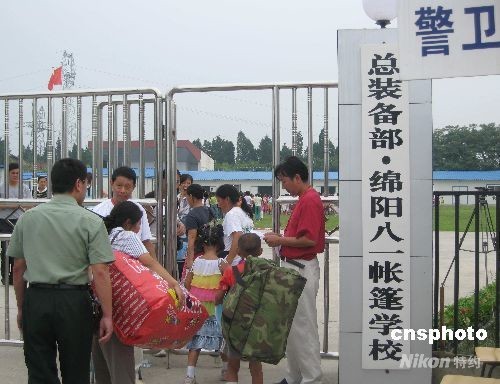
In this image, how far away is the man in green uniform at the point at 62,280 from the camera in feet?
13.0

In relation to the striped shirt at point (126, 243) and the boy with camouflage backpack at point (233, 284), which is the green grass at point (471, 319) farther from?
the striped shirt at point (126, 243)

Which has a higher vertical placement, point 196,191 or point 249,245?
point 196,191

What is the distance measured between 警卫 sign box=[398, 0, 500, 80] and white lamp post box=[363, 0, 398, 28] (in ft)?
3.69

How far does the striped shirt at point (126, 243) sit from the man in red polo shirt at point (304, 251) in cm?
106

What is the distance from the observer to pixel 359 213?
16.0ft

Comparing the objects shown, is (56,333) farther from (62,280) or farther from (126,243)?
(126,243)

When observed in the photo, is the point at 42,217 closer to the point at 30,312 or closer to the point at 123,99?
the point at 30,312

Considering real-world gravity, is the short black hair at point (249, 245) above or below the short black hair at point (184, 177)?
below

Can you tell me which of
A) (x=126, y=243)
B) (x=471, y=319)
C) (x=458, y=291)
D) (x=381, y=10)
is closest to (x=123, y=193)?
(x=126, y=243)

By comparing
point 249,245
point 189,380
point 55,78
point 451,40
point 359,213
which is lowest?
point 189,380

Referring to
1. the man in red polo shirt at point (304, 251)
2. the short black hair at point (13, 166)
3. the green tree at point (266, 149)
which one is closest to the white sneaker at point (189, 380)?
the man in red polo shirt at point (304, 251)

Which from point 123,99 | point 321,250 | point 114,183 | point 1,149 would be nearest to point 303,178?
point 321,250

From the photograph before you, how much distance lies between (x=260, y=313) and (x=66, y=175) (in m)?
1.55

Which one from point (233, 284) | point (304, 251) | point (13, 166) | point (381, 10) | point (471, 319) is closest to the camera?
point (381, 10)
